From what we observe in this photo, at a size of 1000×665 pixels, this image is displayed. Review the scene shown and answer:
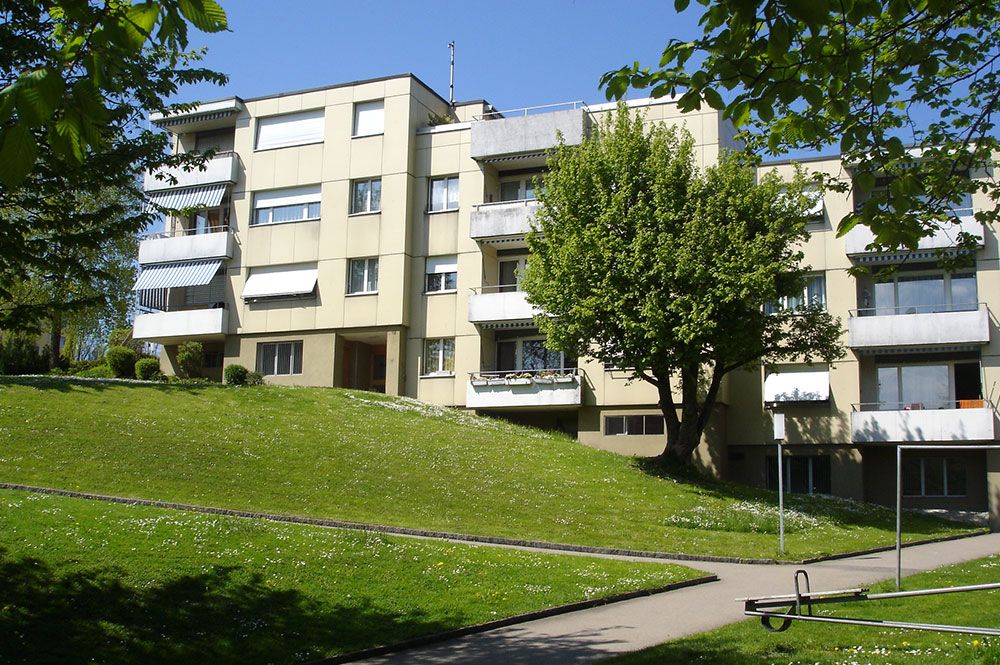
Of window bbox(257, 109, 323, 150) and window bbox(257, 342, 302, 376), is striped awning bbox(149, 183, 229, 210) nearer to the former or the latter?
window bbox(257, 109, 323, 150)

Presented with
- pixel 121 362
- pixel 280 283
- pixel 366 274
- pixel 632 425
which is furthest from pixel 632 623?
pixel 121 362

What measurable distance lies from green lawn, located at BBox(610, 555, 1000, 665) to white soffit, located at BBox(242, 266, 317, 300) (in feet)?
106

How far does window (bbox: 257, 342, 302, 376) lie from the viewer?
4161cm

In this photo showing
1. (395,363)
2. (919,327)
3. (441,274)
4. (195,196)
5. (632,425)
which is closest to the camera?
(919,327)

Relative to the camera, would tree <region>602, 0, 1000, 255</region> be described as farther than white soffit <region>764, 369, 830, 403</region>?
No

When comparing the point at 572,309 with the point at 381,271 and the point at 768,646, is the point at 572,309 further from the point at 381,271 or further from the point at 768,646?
the point at 768,646

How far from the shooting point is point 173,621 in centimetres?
1096

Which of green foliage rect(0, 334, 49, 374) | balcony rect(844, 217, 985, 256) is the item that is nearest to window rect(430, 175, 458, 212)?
balcony rect(844, 217, 985, 256)

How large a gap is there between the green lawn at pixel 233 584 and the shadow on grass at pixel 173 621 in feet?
0.07

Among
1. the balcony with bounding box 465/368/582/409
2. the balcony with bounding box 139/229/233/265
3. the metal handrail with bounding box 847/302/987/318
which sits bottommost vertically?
the balcony with bounding box 465/368/582/409

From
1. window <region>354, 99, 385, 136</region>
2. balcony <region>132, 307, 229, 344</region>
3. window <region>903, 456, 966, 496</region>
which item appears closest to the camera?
window <region>903, 456, 966, 496</region>

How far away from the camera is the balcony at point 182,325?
42.7m

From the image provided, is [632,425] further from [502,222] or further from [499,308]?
[502,222]

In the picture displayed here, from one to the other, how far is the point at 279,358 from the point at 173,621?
104ft
